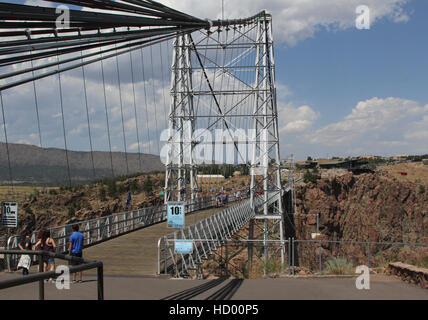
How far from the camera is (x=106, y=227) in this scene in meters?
19.2

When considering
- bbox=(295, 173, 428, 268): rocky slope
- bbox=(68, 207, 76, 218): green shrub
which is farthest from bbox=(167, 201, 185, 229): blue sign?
bbox=(295, 173, 428, 268): rocky slope

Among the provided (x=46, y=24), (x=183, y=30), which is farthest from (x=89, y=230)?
(x=46, y=24)

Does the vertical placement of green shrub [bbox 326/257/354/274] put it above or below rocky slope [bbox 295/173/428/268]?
above

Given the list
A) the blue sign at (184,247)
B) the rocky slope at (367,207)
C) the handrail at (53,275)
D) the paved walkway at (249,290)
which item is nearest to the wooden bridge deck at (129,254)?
the blue sign at (184,247)

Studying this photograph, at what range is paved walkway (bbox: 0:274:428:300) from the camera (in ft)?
26.5

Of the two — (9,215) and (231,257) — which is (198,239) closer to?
(9,215)

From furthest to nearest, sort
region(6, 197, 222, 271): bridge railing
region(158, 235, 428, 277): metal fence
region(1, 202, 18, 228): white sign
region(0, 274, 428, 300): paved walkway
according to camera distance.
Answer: region(158, 235, 428, 277): metal fence
region(6, 197, 222, 271): bridge railing
region(1, 202, 18, 228): white sign
region(0, 274, 428, 300): paved walkway

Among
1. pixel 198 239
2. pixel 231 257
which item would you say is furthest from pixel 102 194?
pixel 198 239

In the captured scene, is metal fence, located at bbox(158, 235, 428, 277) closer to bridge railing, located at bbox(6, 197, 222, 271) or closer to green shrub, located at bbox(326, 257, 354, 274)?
green shrub, located at bbox(326, 257, 354, 274)

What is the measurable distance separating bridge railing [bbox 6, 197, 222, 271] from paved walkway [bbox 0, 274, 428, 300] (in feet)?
6.53

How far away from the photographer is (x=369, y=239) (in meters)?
53.8
